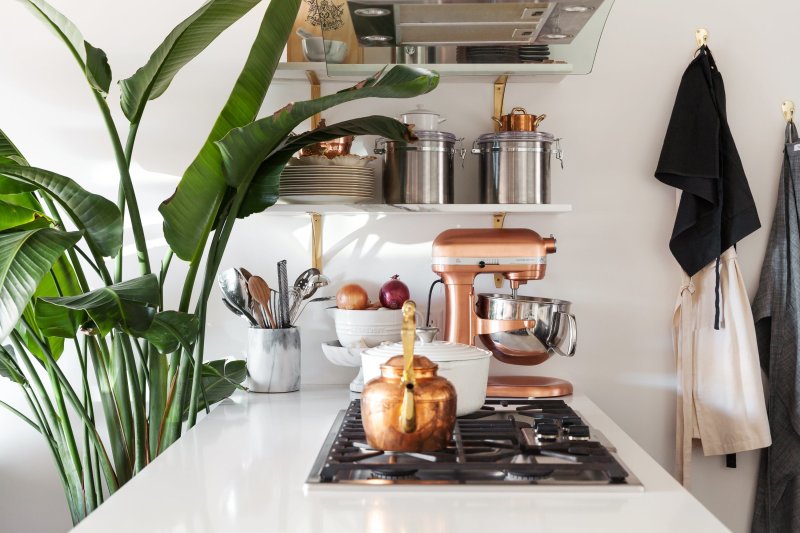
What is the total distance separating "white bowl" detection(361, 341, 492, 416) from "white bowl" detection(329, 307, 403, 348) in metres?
0.41

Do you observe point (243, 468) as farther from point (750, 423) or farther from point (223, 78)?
point (750, 423)

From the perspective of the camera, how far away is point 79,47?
6.11 feet

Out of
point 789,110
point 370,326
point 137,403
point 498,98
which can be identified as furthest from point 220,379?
point 789,110

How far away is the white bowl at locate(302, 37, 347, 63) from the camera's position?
76.9 inches

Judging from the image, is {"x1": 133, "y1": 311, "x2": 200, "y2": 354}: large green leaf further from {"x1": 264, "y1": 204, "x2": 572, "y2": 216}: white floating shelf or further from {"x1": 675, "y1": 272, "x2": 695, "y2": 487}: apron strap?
{"x1": 675, "y1": 272, "x2": 695, "y2": 487}: apron strap

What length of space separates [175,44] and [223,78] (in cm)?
54

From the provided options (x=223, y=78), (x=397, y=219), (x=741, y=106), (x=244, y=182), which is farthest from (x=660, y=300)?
(x=223, y=78)

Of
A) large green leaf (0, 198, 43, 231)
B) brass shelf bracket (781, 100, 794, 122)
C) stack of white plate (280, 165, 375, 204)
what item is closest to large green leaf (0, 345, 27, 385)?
large green leaf (0, 198, 43, 231)

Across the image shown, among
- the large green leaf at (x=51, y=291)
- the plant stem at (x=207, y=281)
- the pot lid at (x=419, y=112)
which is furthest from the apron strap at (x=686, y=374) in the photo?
the large green leaf at (x=51, y=291)

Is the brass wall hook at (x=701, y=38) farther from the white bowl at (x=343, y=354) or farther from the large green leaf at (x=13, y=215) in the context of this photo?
the large green leaf at (x=13, y=215)

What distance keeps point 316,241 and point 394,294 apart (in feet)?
1.00

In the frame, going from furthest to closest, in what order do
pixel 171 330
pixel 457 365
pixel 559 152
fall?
pixel 559 152, pixel 171 330, pixel 457 365

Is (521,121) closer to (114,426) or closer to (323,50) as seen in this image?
(323,50)

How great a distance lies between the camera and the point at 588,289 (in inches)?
92.3
